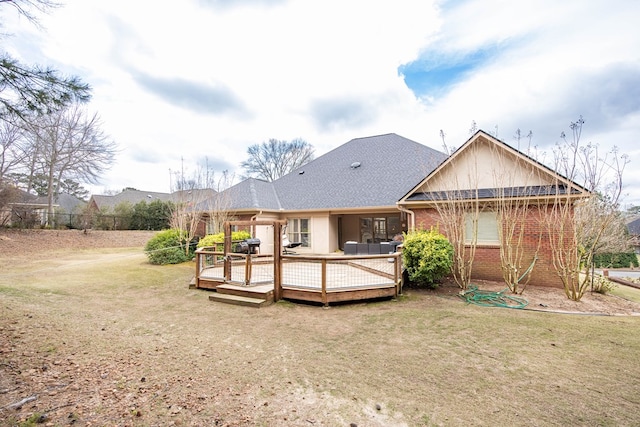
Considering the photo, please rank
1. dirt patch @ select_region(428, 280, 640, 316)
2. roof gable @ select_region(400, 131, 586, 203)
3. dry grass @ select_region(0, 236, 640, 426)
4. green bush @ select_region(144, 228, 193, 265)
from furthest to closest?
green bush @ select_region(144, 228, 193, 265), roof gable @ select_region(400, 131, 586, 203), dirt patch @ select_region(428, 280, 640, 316), dry grass @ select_region(0, 236, 640, 426)

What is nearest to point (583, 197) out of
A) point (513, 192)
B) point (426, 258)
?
point (513, 192)

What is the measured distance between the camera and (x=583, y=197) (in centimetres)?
786

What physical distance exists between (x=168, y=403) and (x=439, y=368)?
3.45 metres

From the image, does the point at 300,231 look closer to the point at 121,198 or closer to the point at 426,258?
the point at 426,258

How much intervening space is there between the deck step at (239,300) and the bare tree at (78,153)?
80.8 feet

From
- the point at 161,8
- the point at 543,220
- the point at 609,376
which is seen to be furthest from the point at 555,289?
the point at 161,8

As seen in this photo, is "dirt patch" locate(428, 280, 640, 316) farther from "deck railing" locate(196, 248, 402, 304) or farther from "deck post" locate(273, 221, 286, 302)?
"deck post" locate(273, 221, 286, 302)

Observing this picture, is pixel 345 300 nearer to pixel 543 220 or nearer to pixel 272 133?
pixel 543 220

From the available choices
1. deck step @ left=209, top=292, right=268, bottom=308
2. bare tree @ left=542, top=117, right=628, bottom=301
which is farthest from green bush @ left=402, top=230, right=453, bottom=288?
deck step @ left=209, top=292, right=268, bottom=308

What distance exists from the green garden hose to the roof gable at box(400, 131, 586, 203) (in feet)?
9.97

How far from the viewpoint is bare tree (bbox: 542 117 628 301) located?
6.84 m

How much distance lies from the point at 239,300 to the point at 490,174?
9109 mm

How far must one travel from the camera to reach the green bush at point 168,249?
513 inches

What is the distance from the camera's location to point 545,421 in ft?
9.24
